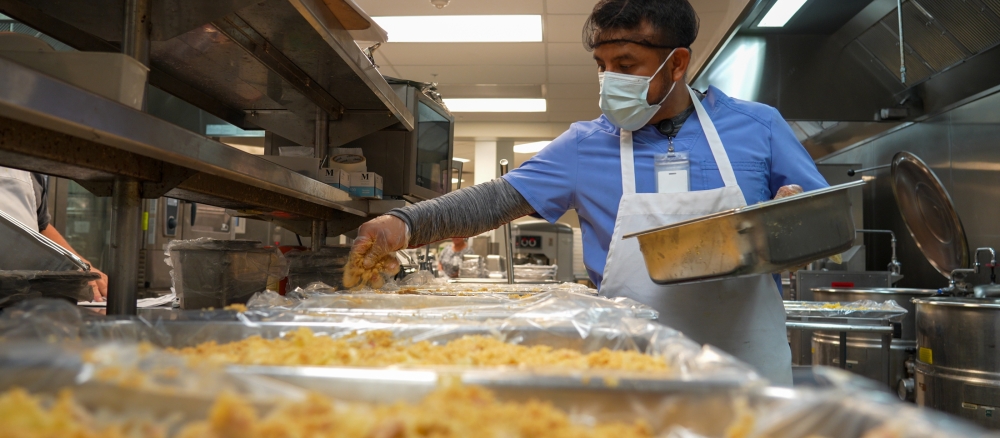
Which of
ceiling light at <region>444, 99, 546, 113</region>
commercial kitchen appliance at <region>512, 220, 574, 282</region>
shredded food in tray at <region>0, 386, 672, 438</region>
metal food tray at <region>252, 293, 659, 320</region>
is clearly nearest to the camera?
shredded food in tray at <region>0, 386, 672, 438</region>

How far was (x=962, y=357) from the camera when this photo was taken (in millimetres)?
2588

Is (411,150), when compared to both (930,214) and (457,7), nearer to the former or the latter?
(457,7)

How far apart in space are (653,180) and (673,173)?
58 millimetres

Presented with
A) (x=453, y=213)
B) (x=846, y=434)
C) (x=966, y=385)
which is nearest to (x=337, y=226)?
(x=453, y=213)

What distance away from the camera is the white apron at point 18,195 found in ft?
8.46

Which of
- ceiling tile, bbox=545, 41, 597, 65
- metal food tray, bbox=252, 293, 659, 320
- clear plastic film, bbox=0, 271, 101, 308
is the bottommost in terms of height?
metal food tray, bbox=252, 293, 659, 320

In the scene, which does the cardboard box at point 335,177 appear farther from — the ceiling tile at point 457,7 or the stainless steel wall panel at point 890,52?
the stainless steel wall panel at point 890,52

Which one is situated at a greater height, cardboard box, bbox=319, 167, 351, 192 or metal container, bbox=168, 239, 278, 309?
cardboard box, bbox=319, 167, 351, 192

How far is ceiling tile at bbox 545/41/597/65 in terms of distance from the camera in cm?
564

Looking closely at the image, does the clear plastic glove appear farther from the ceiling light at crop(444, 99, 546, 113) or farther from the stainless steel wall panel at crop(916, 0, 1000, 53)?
the ceiling light at crop(444, 99, 546, 113)

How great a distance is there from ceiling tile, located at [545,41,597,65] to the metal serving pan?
4.45 meters

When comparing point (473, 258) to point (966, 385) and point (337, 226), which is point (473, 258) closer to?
point (337, 226)

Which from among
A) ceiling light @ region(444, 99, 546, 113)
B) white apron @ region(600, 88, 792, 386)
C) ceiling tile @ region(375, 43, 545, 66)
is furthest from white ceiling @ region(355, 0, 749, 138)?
white apron @ region(600, 88, 792, 386)

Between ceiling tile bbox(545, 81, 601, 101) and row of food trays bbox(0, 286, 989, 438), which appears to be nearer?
row of food trays bbox(0, 286, 989, 438)
